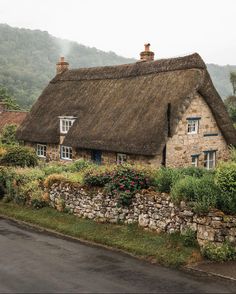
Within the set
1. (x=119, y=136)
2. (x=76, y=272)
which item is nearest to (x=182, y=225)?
(x=76, y=272)

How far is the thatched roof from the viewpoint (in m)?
24.4

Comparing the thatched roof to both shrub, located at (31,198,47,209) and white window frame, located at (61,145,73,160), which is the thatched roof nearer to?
white window frame, located at (61,145,73,160)

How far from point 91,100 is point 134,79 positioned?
3.43 m

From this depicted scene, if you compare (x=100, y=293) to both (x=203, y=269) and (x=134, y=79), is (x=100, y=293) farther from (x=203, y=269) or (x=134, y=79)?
(x=134, y=79)

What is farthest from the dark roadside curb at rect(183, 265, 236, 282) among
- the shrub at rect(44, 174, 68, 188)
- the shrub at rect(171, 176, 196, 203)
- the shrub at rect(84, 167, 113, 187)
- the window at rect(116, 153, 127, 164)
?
the window at rect(116, 153, 127, 164)

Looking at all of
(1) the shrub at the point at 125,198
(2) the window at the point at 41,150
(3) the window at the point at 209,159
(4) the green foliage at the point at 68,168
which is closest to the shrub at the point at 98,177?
(1) the shrub at the point at 125,198

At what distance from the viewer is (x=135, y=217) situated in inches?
614

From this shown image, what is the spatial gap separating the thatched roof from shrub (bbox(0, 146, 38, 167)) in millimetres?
4048

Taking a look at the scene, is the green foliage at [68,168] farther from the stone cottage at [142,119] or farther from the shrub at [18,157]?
the stone cottage at [142,119]

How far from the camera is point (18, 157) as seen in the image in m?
24.0

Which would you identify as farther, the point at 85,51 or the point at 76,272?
the point at 85,51

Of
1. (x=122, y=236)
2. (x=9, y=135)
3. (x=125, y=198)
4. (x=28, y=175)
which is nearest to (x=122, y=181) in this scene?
(x=125, y=198)

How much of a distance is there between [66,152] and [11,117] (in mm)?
18163

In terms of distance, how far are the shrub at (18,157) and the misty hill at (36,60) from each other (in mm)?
69991
